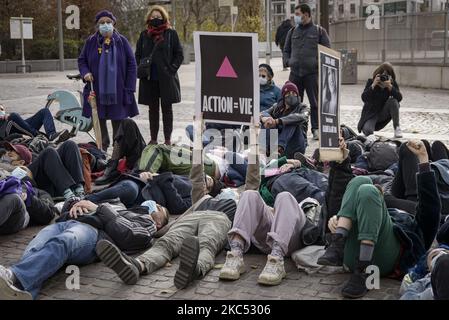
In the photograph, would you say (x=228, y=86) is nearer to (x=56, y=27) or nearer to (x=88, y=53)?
(x=88, y=53)

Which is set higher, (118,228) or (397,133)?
(397,133)

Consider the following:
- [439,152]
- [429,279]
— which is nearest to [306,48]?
[439,152]

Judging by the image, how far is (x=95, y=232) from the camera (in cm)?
551

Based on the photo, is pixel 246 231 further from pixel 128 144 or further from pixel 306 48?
pixel 306 48

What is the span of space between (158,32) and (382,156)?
4.04m

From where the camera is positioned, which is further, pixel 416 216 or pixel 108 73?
pixel 108 73

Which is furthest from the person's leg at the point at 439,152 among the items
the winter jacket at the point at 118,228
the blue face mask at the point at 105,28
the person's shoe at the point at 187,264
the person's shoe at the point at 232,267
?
the blue face mask at the point at 105,28

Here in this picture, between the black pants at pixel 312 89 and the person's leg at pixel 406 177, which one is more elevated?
the black pants at pixel 312 89

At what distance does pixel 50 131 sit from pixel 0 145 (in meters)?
1.17

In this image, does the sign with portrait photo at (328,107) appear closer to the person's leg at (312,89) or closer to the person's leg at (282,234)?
the person's leg at (282,234)

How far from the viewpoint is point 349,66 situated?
76.4 ft

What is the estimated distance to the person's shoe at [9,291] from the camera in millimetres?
4545

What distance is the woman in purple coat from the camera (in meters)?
9.84

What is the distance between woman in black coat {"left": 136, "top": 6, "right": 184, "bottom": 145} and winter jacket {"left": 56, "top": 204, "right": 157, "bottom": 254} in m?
4.56
